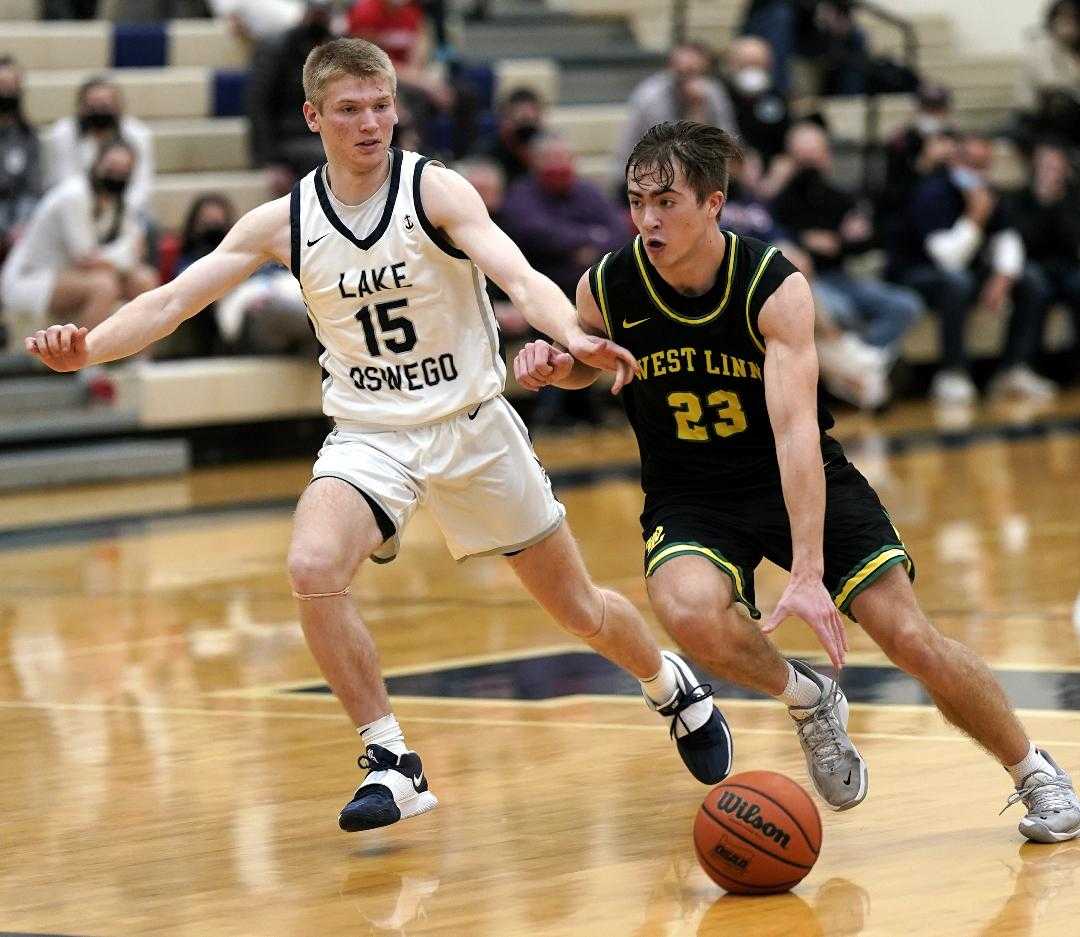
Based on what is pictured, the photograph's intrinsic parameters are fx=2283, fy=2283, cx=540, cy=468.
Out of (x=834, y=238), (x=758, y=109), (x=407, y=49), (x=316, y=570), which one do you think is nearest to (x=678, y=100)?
(x=758, y=109)

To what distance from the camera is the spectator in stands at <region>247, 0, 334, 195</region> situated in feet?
52.3

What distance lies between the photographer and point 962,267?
1961cm

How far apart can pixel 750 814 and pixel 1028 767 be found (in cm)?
87

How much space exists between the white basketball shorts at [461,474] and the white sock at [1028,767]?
1.45 meters

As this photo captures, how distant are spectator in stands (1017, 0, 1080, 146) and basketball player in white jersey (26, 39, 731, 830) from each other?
1698 centimetres

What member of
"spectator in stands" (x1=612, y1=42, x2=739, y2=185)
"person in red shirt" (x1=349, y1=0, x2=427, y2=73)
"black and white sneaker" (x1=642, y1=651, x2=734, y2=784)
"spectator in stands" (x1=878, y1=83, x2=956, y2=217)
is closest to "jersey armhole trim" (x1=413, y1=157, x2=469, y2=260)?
"black and white sneaker" (x1=642, y1=651, x2=734, y2=784)

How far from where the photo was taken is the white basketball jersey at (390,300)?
240 inches

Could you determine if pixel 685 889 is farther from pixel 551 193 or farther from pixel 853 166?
pixel 853 166

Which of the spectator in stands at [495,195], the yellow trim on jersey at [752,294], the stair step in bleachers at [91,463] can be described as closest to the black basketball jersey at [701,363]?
the yellow trim on jersey at [752,294]

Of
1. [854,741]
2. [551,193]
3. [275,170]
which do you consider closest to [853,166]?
[551,193]

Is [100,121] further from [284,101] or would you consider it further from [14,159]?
[284,101]

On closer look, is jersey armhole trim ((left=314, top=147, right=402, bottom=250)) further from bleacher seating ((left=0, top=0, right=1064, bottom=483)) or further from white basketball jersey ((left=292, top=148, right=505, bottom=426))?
bleacher seating ((left=0, top=0, right=1064, bottom=483))

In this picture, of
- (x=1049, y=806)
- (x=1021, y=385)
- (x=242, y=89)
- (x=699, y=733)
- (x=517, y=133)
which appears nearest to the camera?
(x=1049, y=806)

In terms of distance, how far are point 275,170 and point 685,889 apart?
1142cm
